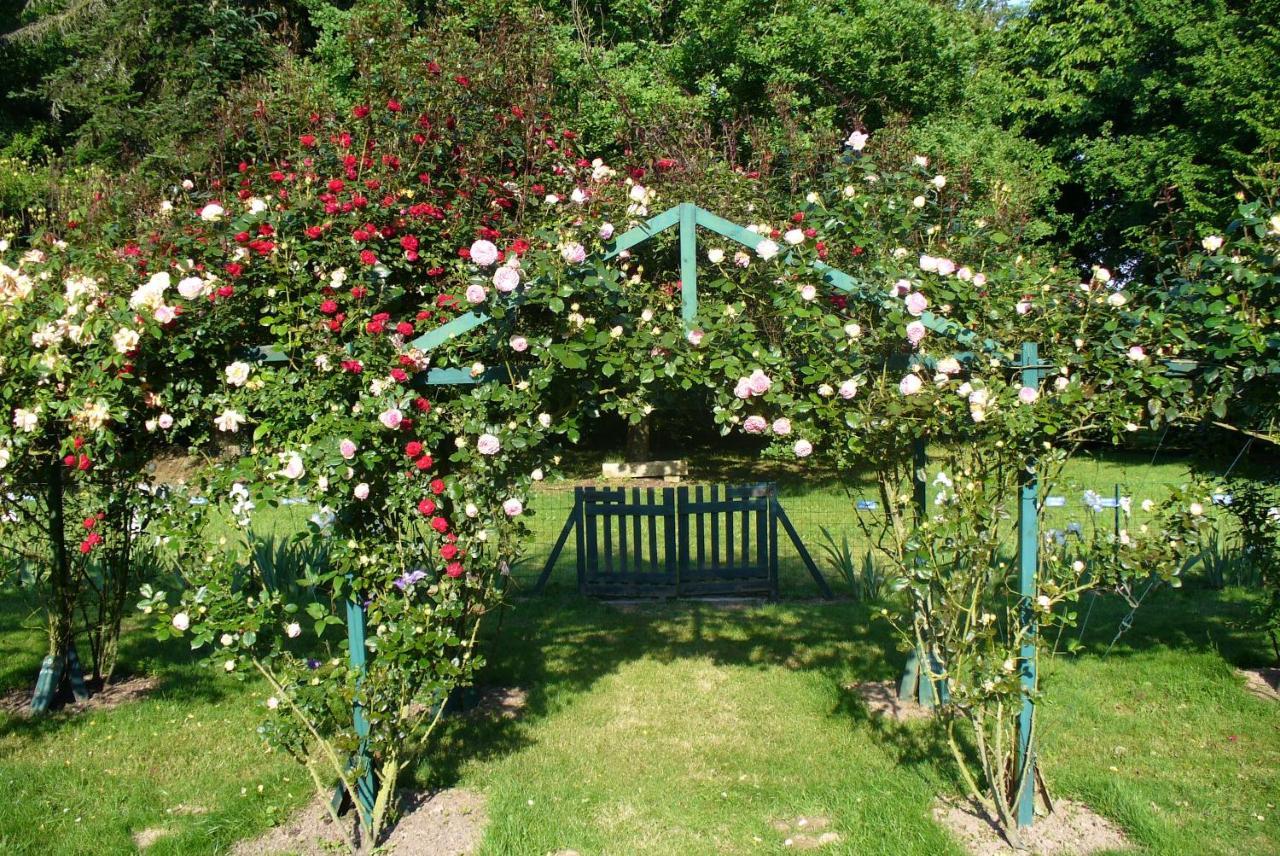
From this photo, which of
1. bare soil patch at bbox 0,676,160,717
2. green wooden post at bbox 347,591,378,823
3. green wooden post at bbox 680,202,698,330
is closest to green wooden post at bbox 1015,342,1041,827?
green wooden post at bbox 680,202,698,330

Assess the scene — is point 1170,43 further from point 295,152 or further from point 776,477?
point 295,152

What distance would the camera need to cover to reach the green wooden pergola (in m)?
3.45

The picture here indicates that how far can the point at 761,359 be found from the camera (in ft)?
11.8

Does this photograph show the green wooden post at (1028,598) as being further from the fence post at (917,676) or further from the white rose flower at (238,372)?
the white rose flower at (238,372)

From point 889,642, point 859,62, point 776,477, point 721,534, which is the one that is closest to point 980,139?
point 859,62

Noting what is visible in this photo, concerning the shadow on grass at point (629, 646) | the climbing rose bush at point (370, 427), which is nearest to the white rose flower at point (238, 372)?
the climbing rose bush at point (370, 427)

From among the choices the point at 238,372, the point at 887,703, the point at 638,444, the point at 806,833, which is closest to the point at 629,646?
the point at 887,703

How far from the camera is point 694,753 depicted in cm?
438

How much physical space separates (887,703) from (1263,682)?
189 centimetres

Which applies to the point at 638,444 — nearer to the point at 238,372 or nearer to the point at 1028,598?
the point at 238,372

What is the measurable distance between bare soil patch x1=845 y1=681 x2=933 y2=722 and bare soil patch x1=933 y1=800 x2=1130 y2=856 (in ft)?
2.72

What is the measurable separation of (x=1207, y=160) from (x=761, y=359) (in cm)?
1439

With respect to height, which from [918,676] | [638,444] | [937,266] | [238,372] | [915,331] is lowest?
[918,676]

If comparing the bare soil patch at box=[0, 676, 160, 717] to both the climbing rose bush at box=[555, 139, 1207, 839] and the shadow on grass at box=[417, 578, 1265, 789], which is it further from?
the climbing rose bush at box=[555, 139, 1207, 839]
